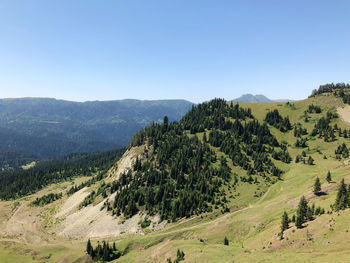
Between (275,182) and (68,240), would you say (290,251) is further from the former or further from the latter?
(68,240)

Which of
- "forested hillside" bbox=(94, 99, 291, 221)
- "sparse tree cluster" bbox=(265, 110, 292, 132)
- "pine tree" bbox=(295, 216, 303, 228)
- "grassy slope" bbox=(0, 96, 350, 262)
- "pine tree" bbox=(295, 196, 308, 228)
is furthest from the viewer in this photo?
"sparse tree cluster" bbox=(265, 110, 292, 132)

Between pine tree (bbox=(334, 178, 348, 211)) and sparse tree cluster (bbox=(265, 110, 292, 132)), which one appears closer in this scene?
pine tree (bbox=(334, 178, 348, 211))

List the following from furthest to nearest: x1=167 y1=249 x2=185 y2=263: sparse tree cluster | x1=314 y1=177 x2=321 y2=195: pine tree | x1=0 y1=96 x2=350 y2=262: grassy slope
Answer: x1=314 y1=177 x2=321 y2=195: pine tree, x1=167 y1=249 x2=185 y2=263: sparse tree cluster, x1=0 y1=96 x2=350 y2=262: grassy slope

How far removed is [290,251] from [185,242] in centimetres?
3302

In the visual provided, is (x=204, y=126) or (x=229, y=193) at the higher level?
(x=204, y=126)

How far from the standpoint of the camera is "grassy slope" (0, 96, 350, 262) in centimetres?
4688

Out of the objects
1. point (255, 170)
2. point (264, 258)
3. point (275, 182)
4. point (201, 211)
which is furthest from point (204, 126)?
point (264, 258)

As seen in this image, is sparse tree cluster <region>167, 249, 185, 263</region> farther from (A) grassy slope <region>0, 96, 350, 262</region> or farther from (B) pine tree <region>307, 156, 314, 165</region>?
(B) pine tree <region>307, 156, 314, 165</region>

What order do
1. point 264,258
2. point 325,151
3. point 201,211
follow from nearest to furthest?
point 264,258, point 201,211, point 325,151

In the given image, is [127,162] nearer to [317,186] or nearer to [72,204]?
[72,204]

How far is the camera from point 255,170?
129000 mm

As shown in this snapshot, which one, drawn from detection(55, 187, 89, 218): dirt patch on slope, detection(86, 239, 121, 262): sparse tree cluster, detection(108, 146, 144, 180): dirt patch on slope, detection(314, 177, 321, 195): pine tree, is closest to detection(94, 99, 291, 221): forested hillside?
detection(108, 146, 144, 180): dirt patch on slope

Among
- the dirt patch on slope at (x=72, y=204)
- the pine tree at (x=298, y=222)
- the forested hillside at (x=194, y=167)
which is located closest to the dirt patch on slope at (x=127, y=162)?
the forested hillside at (x=194, y=167)

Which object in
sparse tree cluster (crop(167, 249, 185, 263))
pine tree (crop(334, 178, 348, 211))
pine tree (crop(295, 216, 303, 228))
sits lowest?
sparse tree cluster (crop(167, 249, 185, 263))
